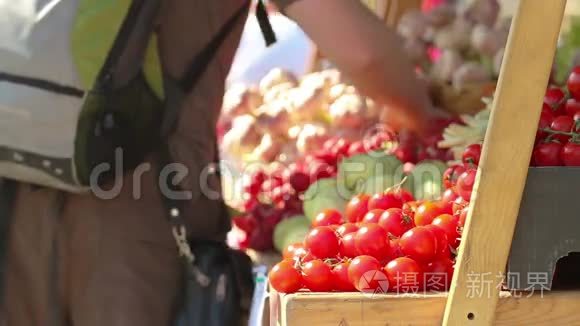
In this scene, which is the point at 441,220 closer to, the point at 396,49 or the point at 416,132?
the point at 396,49

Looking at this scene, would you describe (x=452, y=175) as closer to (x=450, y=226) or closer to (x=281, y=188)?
(x=450, y=226)

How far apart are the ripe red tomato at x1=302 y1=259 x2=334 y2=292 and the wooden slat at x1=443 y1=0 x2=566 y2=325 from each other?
195 millimetres

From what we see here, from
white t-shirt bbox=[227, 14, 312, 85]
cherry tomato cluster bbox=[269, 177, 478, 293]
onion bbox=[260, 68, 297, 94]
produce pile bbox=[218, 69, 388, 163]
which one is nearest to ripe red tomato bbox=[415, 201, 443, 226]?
cherry tomato cluster bbox=[269, 177, 478, 293]

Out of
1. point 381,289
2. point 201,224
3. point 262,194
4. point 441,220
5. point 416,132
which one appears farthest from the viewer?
point 262,194

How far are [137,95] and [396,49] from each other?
2.48 ft

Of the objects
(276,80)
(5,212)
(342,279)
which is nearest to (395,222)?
(342,279)

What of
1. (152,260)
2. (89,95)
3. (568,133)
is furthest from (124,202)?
(568,133)

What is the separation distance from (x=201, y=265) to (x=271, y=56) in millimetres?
2205

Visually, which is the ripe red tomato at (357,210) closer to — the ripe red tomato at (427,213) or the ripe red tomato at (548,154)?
the ripe red tomato at (427,213)

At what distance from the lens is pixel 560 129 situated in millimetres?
1431

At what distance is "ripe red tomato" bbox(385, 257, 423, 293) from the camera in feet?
4.33

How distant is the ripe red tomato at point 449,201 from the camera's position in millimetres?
1479

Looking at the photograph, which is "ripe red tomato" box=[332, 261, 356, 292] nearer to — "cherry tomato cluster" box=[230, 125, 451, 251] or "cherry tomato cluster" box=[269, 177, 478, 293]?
"cherry tomato cluster" box=[269, 177, 478, 293]

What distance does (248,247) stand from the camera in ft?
8.74
